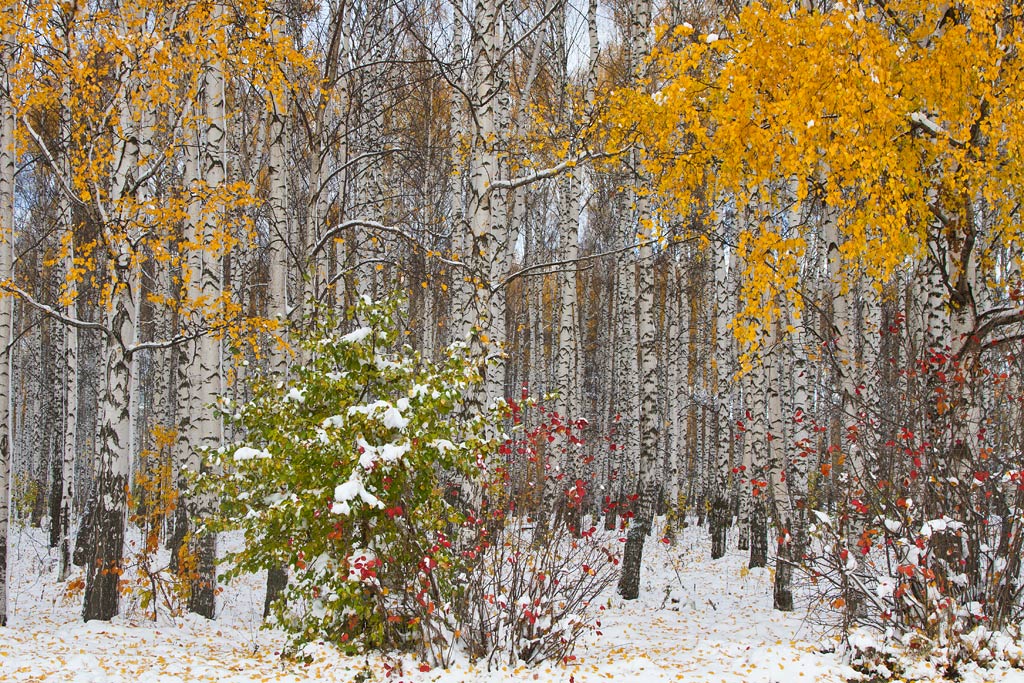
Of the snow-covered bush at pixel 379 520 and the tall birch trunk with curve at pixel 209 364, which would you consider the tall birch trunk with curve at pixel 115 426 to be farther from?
the snow-covered bush at pixel 379 520

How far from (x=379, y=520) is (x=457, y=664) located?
1.08m

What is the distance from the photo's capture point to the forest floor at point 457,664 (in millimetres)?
4785

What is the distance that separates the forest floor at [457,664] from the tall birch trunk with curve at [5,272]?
862 mm

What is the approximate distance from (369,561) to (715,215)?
196 inches

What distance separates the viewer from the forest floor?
188 inches

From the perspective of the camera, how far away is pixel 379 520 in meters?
5.15

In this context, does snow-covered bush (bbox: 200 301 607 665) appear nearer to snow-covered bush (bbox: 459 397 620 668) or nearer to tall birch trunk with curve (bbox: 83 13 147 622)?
snow-covered bush (bbox: 459 397 620 668)

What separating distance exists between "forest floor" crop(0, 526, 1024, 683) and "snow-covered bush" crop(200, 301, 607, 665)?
9.7 inches

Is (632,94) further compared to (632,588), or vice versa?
(632,588)

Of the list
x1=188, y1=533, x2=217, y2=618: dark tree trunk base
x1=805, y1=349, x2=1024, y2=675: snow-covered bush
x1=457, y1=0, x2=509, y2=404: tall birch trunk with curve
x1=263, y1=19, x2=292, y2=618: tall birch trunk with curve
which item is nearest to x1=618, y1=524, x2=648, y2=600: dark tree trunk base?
x1=457, y1=0, x2=509, y2=404: tall birch trunk with curve

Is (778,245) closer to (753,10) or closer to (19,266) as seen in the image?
(753,10)

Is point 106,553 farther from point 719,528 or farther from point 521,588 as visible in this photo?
point 719,528

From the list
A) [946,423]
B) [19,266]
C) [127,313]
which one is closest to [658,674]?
[946,423]

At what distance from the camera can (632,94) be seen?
697cm
